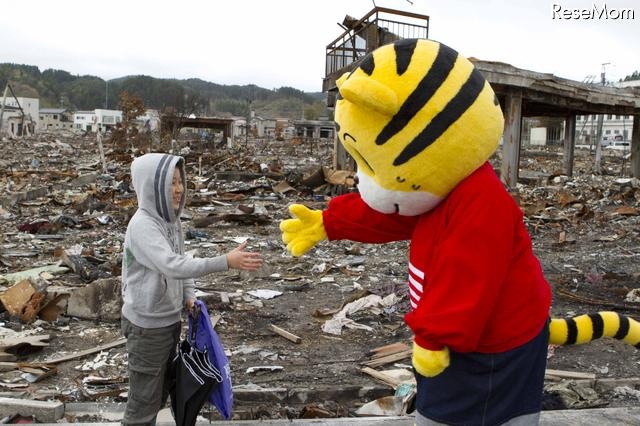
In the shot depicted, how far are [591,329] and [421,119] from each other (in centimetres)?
121

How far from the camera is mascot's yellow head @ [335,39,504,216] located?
6.41 ft

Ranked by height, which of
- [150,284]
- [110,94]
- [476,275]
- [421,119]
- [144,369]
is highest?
[110,94]

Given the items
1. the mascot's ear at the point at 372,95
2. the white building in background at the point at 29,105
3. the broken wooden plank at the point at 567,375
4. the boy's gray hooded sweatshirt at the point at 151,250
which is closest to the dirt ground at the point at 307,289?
the broken wooden plank at the point at 567,375

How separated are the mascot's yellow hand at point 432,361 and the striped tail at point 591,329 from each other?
0.71 m

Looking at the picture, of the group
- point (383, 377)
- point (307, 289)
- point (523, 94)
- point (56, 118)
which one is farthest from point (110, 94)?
point (383, 377)

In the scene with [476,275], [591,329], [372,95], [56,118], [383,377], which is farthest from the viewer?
[56,118]

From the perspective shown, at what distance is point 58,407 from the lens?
3.60 metres

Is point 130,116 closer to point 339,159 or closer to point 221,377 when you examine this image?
point 339,159

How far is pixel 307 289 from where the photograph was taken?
723 cm

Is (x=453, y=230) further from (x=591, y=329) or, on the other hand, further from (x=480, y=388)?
(x=591, y=329)

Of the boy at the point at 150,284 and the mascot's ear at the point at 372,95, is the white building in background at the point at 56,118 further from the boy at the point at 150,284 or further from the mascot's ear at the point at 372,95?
the mascot's ear at the point at 372,95

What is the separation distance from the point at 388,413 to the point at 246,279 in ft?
13.4

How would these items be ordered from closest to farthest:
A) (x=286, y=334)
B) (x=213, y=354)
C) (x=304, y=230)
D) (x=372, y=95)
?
(x=372, y=95) → (x=304, y=230) → (x=213, y=354) → (x=286, y=334)

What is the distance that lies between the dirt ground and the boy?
1168 mm
